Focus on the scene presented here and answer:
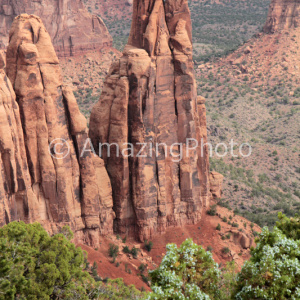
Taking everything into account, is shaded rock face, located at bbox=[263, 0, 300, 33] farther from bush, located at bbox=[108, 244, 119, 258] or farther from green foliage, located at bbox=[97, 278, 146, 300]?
green foliage, located at bbox=[97, 278, 146, 300]

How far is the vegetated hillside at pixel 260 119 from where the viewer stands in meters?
60.8

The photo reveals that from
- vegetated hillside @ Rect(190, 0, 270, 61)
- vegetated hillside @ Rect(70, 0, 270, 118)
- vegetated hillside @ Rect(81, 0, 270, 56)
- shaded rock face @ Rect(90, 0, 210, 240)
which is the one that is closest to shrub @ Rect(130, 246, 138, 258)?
shaded rock face @ Rect(90, 0, 210, 240)

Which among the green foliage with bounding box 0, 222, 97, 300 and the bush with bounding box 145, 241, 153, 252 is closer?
the green foliage with bounding box 0, 222, 97, 300

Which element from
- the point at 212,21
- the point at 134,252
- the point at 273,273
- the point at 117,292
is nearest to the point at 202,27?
the point at 212,21

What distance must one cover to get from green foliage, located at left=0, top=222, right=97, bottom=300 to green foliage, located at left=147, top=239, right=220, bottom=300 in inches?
247

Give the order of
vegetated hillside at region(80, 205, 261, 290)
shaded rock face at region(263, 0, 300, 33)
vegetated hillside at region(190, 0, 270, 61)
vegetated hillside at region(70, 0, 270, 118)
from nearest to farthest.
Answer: vegetated hillside at region(80, 205, 261, 290) → vegetated hillside at region(70, 0, 270, 118) → shaded rock face at region(263, 0, 300, 33) → vegetated hillside at region(190, 0, 270, 61)

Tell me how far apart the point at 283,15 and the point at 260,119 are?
26815 mm

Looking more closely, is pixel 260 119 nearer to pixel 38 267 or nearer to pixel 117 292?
pixel 117 292

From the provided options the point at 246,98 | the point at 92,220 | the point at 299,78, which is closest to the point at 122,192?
the point at 92,220

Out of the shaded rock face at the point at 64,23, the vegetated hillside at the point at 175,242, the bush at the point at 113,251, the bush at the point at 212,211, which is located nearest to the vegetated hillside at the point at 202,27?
the shaded rock face at the point at 64,23

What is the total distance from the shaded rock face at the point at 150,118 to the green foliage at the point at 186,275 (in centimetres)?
1693

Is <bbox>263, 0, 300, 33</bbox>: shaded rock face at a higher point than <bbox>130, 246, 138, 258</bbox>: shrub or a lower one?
higher

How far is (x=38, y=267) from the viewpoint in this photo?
92.7 ft

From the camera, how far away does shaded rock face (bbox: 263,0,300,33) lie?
338 ft
